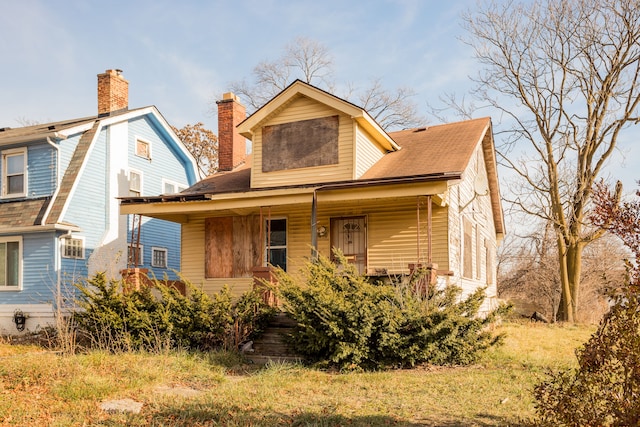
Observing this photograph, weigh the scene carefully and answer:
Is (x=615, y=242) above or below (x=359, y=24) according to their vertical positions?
below

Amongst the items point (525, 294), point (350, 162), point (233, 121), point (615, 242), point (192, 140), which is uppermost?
point (192, 140)

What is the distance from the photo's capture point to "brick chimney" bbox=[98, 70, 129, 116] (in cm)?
2079

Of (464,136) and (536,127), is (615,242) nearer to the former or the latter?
(536,127)

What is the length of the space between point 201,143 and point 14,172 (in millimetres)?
16061

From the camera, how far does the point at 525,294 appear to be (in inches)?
1101

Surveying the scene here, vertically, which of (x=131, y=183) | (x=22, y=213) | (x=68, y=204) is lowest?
(x=22, y=213)

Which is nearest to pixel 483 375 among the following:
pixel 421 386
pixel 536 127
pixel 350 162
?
pixel 421 386

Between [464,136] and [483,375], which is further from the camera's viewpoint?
[464,136]

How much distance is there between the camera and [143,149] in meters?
22.2

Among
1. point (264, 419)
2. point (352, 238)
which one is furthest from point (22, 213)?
point (264, 419)

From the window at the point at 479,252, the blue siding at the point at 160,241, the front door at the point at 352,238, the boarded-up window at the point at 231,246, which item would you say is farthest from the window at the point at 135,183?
the window at the point at 479,252

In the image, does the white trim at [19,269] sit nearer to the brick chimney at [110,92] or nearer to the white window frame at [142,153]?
the white window frame at [142,153]

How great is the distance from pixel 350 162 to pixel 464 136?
147 inches

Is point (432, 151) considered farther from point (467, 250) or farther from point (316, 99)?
point (316, 99)
